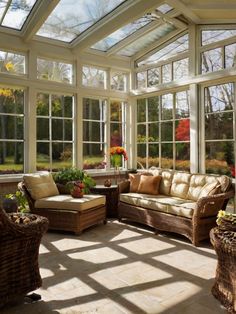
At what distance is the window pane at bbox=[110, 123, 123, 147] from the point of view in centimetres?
694

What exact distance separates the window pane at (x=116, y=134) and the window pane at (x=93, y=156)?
34cm

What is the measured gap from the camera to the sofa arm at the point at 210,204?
4000 millimetres

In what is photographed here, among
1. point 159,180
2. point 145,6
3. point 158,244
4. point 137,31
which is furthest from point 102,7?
point 158,244

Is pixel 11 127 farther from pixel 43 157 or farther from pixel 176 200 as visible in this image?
pixel 176 200

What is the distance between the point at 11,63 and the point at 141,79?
2.84m

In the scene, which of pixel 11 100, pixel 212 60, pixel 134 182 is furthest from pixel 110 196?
pixel 212 60

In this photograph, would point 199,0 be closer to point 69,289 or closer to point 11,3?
point 11,3

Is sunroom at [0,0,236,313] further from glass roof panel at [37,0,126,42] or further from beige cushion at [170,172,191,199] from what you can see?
beige cushion at [170,172,191,199]

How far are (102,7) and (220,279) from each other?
4.33 m

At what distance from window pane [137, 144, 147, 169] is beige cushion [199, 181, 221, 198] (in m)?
2.41

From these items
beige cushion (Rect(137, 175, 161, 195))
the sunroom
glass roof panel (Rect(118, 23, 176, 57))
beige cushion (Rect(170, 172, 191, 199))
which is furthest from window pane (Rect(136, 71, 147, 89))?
beige cushion (Rect(170, 172, 191, 199))

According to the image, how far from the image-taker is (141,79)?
6.89m

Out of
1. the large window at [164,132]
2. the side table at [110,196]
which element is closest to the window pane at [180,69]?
the large window at [164,132]

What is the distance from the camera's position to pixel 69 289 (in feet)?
9.04
